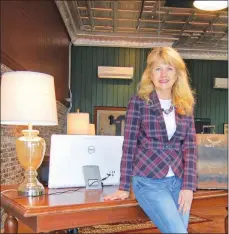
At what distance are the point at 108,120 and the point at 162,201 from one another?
619 centimetres

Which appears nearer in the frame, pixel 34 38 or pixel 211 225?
pixel 34 38

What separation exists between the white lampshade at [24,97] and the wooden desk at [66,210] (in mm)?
399

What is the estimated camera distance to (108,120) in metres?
7.66

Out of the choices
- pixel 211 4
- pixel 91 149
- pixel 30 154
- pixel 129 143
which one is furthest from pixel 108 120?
pixel 129 143

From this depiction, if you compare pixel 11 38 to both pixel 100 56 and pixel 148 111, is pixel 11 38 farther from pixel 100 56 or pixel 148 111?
pixel 100 56

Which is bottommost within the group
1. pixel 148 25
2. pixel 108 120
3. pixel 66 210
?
pixel 66 210

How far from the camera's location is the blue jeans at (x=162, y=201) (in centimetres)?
145

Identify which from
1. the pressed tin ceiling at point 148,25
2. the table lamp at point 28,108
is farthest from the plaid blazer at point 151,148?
the pressed tin ceiling at point 148,25

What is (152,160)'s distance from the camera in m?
1.58

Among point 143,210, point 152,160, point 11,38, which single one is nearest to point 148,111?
point 152,160

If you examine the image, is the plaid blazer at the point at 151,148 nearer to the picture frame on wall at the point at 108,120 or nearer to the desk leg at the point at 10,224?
the desk leg at the point at 10,224

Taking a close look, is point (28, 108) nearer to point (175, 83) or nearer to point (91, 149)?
point (91, 149)

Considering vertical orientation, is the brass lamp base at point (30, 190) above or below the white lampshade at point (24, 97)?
below

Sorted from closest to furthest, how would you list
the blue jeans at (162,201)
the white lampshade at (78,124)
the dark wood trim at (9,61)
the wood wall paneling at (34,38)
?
the blue jeans at (162,201), the dark wood trim at (9,61), the wood wall paneling at (34,38), the white lampshade at (78,124)
